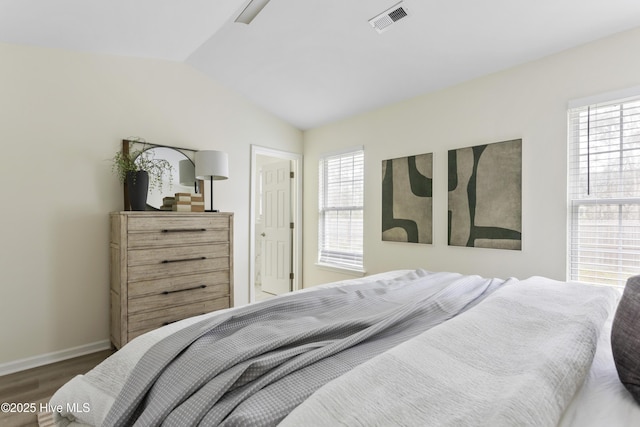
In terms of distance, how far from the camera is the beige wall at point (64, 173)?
8.25 ft

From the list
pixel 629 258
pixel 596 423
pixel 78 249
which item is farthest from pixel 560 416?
pixel 78 249

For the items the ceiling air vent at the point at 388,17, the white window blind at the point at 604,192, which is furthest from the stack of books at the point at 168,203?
the white window blind at the point at 604,192

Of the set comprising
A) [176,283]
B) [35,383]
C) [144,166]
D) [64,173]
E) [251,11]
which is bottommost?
[35,383]

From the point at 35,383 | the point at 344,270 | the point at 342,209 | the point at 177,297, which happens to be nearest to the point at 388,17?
the point at 342,209

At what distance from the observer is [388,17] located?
2363mm

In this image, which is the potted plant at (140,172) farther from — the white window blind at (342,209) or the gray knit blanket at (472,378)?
the gray knit blanket at (472,378)

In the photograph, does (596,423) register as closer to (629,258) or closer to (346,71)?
(629,258)

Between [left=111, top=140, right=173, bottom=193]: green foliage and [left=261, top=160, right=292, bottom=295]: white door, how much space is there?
1.70 metres

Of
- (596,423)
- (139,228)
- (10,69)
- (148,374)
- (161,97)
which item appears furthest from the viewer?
(161,97)

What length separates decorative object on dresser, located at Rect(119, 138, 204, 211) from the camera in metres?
3.04

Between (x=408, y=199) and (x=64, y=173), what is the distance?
3.16m

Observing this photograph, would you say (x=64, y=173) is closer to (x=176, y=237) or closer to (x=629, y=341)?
(x=176, y=237)

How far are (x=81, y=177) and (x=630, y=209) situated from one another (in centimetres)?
424

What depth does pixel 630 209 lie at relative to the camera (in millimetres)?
2184
